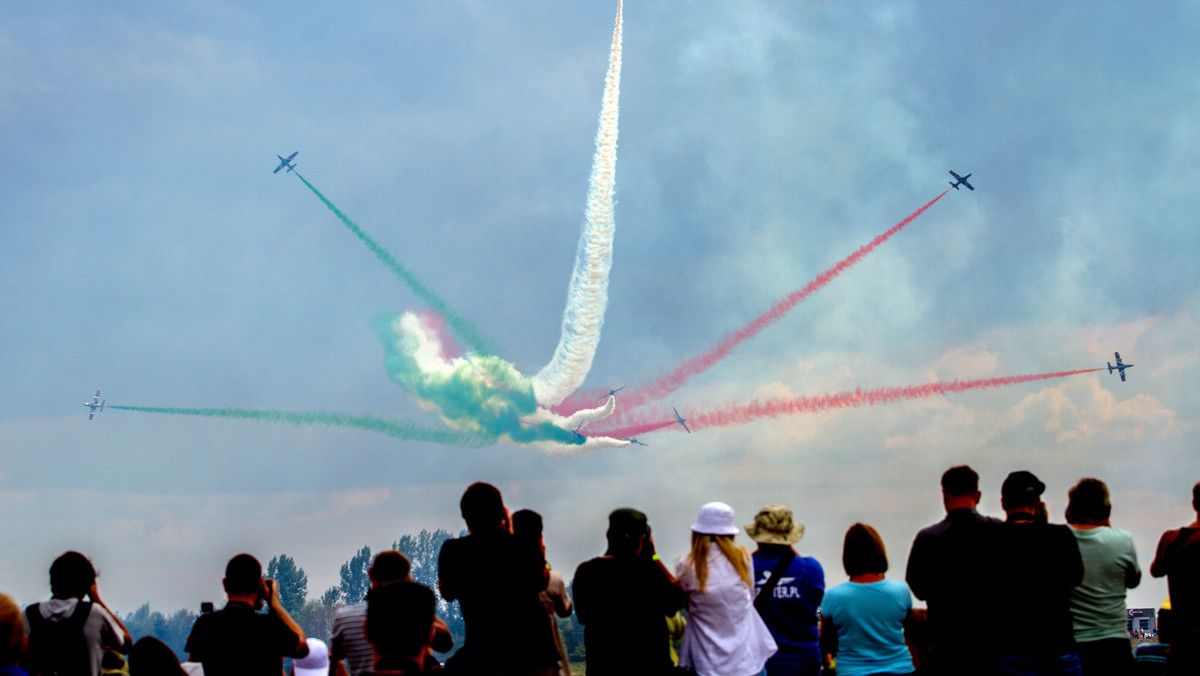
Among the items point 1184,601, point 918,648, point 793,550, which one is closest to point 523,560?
point 793,550

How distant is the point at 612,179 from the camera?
49.8 m

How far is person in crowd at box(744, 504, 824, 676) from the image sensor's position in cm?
988

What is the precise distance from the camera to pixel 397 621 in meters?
6.26

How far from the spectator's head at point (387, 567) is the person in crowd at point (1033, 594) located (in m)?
5.40

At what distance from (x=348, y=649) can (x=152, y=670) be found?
2218mm

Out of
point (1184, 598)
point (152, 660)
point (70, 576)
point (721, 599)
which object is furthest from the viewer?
point (70, 576)

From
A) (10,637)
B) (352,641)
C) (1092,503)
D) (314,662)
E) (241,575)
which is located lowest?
(314,662)

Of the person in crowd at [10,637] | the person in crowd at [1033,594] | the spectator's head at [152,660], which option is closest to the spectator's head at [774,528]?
the person in crowd at [1033,594]

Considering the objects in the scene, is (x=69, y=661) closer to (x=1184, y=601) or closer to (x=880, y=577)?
(x=880, y=577)

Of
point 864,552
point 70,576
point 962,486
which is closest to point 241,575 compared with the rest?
point 70,576

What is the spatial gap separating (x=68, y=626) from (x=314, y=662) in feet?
8.11

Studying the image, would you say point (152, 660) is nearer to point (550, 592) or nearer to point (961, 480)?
point (550, 592)

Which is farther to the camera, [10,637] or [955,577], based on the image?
[955,577]

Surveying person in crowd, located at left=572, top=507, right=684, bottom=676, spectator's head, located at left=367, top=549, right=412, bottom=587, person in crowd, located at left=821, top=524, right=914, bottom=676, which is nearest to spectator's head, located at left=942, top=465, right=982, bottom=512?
person in crowd, located at left=821, top=524, right=914, bottom=676
